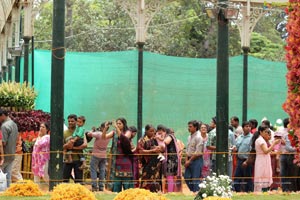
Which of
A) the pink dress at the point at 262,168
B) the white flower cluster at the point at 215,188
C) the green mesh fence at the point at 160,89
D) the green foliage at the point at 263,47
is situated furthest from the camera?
the green foliage at the point at 263,47

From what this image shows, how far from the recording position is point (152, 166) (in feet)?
51.9

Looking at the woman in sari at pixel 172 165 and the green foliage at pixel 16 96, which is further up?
the green foliage at pixel 16 96

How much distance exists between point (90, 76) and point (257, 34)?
24.3 metres

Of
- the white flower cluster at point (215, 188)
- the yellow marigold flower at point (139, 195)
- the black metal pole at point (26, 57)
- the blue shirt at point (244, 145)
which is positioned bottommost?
→ the white flower cluster at point (215, 188)

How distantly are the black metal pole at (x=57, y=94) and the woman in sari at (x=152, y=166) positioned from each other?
1767 mm

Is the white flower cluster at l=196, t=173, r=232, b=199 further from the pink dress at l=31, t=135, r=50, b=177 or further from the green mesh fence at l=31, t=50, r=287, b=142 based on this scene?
the green mesh fence at l=31, t=50, r=287, b=142

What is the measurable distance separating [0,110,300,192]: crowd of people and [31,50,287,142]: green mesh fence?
6.76 meters

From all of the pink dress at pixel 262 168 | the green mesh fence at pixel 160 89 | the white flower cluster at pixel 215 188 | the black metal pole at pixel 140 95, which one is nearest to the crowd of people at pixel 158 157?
the pink dress at pixel 262 168

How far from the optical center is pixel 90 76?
80.0 ft

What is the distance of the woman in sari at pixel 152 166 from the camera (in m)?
15.7

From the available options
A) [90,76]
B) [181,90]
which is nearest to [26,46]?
[90,76]

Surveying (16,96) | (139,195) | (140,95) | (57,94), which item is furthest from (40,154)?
(140,95)

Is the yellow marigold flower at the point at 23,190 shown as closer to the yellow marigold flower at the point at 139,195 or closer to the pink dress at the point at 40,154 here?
the pink dress at the point at 40,154

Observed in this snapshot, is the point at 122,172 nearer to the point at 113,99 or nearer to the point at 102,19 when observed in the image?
the point at 113,99
